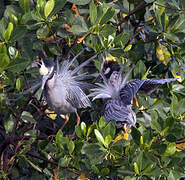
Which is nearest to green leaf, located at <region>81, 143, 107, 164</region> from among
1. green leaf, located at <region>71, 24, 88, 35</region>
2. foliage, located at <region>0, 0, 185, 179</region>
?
foliage, located at <region>0, 0, 185, 179</region>

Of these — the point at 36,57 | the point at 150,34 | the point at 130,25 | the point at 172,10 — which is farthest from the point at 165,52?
the point at 36,57

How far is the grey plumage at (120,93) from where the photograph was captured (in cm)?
165

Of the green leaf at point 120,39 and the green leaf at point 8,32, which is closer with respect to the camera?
the green leaf at point 8,32

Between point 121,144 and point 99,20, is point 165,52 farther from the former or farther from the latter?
point 121,144

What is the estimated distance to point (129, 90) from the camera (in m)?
1.68

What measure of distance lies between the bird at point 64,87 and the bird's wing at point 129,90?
0.17 metres

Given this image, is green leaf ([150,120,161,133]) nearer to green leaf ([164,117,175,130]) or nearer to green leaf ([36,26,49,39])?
green leaf ([164,117,175,130])

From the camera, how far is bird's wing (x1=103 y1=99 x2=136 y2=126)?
166 cm

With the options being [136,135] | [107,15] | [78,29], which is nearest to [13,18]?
[78,29]

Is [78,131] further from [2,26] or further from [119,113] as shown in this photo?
[2,26]

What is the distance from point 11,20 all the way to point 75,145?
2.01 feet

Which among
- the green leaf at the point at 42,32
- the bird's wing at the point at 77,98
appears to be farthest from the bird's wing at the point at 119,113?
the green leaf at the point at 42,32

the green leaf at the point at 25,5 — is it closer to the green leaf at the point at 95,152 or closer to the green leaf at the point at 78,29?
the green leaf at the point at 78,29

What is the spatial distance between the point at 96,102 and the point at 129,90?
10.8 inches
